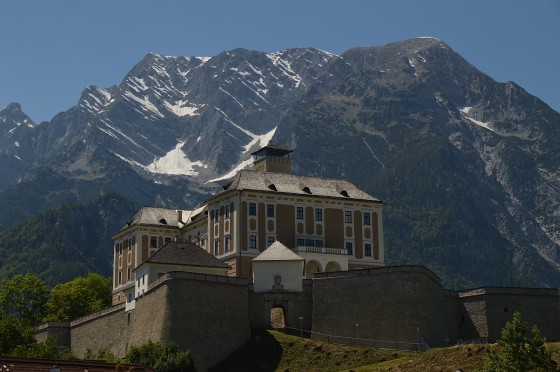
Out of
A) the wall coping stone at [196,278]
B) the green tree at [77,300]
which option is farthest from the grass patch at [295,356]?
the green tree at [77,300]

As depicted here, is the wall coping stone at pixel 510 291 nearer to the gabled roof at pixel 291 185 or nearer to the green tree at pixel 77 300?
the gabled roof at pixel 291 185

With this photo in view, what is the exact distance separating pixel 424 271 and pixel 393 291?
4.53 metres

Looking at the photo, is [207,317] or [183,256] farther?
[183,256]

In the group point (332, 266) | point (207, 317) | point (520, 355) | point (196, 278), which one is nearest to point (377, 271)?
point (207, 317)

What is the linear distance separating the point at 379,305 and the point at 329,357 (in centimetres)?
917

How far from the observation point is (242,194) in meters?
138

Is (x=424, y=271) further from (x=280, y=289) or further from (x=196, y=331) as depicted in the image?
(x=196, y=331)

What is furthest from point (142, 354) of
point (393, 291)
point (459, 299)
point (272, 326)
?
point (459, 299)

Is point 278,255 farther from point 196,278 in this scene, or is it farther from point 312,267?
point 312,267

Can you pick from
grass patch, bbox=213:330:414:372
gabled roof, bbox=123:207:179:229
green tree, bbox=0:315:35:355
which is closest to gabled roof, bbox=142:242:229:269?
grass patch, bbox=213:330:414:372

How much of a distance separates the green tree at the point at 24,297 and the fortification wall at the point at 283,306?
56.0m

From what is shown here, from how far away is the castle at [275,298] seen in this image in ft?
360

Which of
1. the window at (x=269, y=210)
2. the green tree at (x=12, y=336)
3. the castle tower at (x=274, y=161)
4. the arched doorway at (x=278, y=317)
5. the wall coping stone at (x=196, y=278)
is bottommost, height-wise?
the green tree at (x=12, y=336)

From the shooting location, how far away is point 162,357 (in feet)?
334
